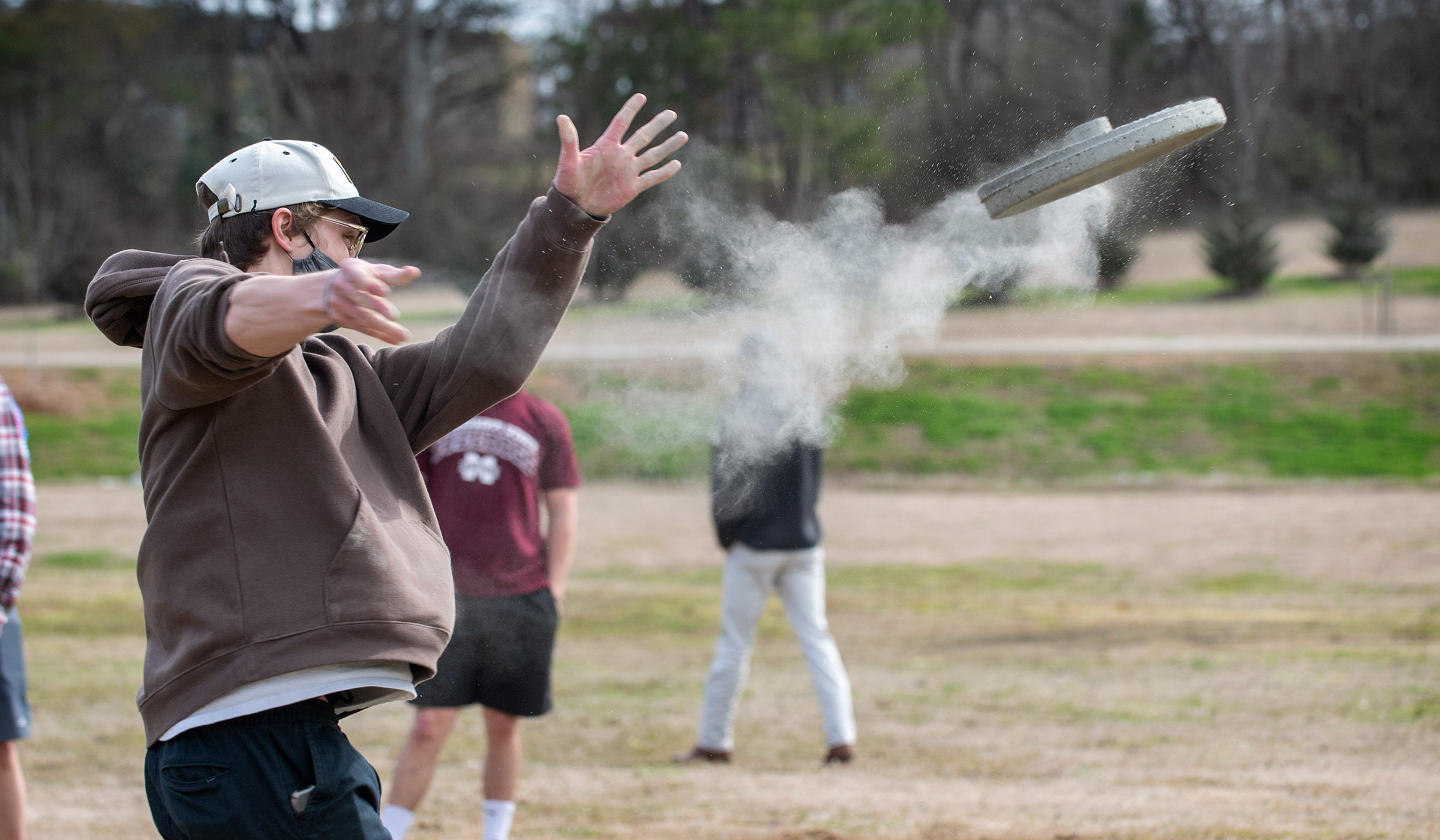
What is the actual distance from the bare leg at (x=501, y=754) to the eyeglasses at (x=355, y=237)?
2.27 meters

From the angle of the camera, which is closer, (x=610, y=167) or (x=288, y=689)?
(x=288, y=689)

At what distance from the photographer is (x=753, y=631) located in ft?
18.9

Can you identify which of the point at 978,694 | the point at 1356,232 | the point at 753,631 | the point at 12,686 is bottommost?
the point at 978,694

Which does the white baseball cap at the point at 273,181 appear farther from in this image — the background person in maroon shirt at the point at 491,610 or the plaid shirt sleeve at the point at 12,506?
the background person in maroon shirt at the point at 491,610

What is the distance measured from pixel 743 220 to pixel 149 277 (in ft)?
6.97

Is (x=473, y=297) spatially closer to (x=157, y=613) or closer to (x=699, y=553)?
(x=157, y=613)

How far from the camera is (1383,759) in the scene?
5.29 meters

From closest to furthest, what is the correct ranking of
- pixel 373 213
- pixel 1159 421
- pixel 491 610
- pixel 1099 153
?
pixel 373 213
pixel 1099 153
pixel 491 610
pixel 1159 421

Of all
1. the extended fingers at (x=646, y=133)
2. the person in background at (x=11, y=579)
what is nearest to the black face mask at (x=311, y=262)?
the extended fingers at (x=646, y=133)

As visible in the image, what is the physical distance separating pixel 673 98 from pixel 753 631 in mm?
17785

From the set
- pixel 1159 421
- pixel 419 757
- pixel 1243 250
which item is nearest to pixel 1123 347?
pixel 1159 421

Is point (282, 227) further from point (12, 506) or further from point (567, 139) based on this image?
point (12, 506)

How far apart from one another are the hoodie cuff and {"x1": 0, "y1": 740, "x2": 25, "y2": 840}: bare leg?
2.53 meters

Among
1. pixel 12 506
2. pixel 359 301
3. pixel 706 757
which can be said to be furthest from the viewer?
pixel 706 757
